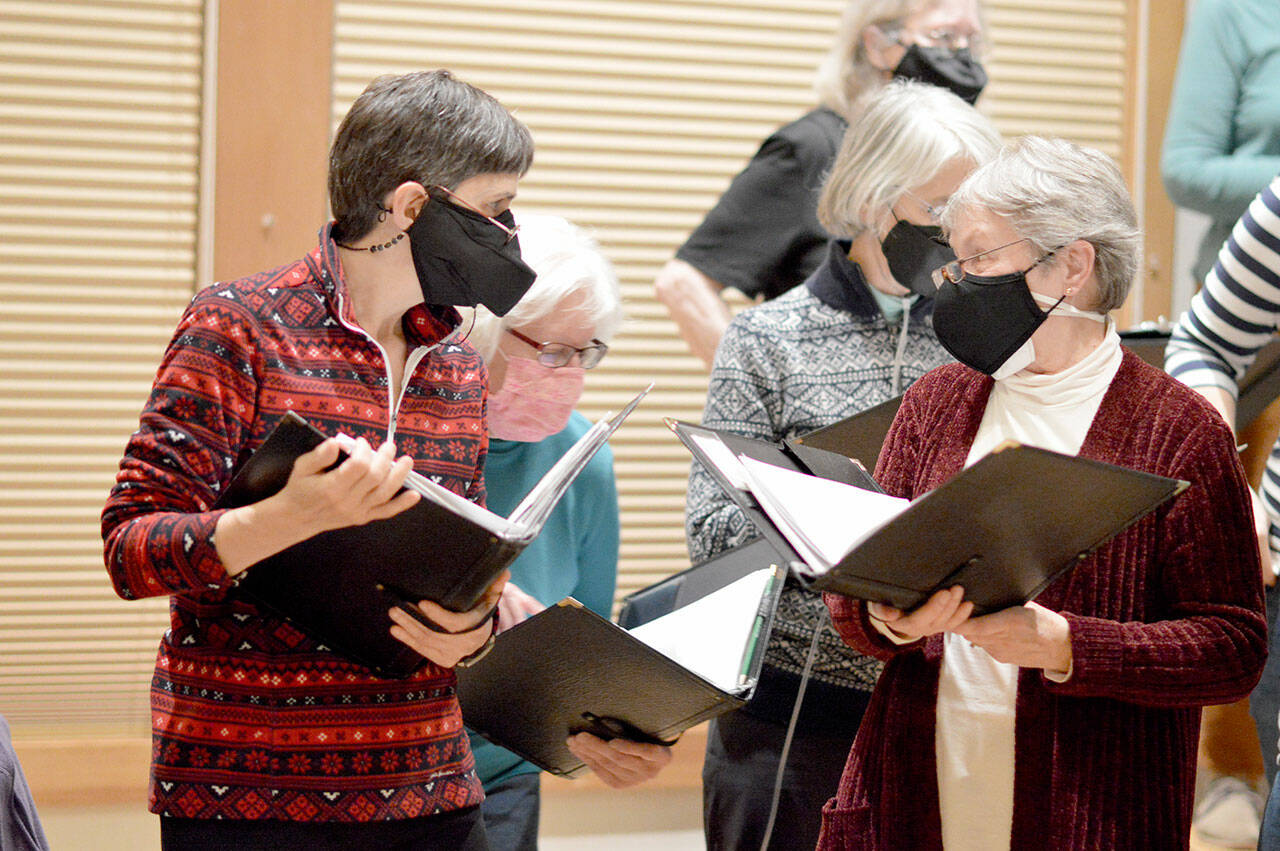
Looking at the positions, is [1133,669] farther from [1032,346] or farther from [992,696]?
[1032,346]

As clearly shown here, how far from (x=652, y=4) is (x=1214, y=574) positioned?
2.45m

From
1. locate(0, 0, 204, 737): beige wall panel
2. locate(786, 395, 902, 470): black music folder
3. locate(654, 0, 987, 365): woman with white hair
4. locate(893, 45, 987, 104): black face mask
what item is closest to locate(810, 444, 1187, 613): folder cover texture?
locate(786, 395, 902, 470): black music folder

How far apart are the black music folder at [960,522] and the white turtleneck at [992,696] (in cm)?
18

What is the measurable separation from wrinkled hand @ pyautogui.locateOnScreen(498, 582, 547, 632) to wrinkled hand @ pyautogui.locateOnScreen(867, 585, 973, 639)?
640 millimetres

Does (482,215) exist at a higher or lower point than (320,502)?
higher

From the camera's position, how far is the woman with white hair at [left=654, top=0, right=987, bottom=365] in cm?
267

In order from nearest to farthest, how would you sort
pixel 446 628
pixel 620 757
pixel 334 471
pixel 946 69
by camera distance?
1. pixel 334 471
2. pixel 446 628
3. pixel 620 757
4. pixel 946 69

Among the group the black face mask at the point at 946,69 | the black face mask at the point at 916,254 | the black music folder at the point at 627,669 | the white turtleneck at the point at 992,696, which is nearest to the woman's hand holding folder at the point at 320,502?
the black music folder at the point at 627,669

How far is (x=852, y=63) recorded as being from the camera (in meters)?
2.78

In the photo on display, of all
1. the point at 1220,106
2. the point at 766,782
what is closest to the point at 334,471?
the point at 766,782

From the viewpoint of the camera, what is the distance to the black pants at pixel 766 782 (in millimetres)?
1987

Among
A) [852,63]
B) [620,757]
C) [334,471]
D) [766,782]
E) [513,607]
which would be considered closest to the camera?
[334,471]

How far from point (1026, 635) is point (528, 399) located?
0.98m

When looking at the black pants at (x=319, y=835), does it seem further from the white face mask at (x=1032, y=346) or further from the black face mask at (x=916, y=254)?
the black face mask at (x=916, y=254)
